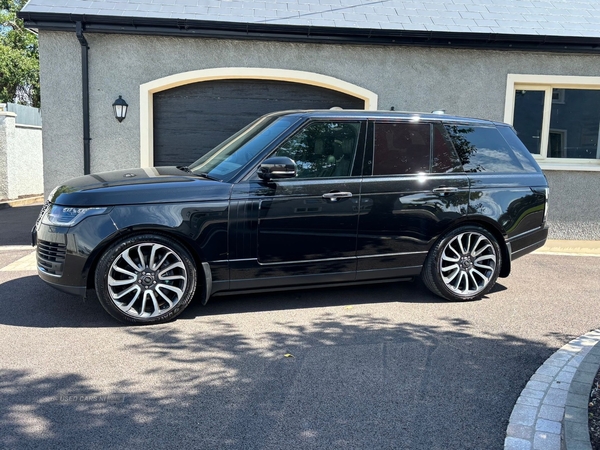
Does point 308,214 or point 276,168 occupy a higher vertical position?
point 276,168

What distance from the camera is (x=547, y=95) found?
9555mm

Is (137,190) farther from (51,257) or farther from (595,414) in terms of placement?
(595,414)

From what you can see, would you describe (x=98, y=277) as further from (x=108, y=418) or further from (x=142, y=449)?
(x=142, y=449)

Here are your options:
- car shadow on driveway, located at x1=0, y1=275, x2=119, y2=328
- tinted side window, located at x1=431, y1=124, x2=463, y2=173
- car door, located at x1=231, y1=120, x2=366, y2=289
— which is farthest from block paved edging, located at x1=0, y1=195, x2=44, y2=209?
tinted side window, located at x1=431, y1=124, x2=463, y2=173

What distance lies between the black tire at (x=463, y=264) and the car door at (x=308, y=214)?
920 mm

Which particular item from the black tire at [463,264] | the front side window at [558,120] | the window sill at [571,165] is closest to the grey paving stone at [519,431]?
the black tire at [463,264]

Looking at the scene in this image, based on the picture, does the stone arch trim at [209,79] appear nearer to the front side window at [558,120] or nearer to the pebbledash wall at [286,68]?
the pebbledash wall at [286,68]

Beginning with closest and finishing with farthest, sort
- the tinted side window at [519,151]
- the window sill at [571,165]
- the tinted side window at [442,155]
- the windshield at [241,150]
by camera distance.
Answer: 1. the windshield at [241,150]
2. the tinted side window at [442,155]
3. the tinted side window at [519,151]
4. the window sill at [571,165]

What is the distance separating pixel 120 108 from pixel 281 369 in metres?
5.96

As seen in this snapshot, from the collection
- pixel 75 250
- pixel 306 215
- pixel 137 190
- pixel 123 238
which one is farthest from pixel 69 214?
pixel 306 215

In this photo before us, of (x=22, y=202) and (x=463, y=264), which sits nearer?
(x=463, y=264)

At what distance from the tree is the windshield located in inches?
748

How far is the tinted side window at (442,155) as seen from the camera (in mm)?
5875

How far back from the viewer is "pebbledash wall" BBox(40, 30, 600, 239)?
8.69m
